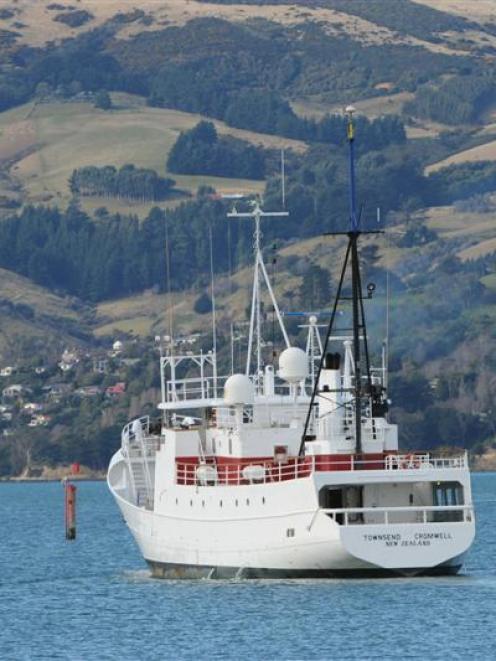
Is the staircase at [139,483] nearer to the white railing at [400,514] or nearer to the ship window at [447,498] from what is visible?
the white railing at [400,514]

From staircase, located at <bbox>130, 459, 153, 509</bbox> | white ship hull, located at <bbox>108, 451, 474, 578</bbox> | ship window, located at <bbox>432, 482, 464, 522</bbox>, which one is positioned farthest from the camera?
staircase, located at <bbox>130, 459, 153, 509</bbox>

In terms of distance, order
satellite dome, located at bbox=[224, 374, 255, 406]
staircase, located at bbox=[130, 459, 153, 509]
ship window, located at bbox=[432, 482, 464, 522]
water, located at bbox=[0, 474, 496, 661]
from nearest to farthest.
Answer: water, located at bbox=[0, 474, 496, 661] < ship window, located at bbox=[432, 482, 464, 522] < satellite dome, located at bbox=[224, 374, 255, 406] < staircase, located at bbox=[130, 459, 153, 509]

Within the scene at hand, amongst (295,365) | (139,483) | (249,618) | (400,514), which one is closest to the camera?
(249,618)

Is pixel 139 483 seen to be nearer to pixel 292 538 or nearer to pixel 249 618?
pixel 292 538

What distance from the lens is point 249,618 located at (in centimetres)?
6388

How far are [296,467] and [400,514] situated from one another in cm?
320

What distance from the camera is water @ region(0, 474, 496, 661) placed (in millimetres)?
59594

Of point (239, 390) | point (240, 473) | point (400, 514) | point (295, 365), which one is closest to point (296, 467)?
point (240, 473)

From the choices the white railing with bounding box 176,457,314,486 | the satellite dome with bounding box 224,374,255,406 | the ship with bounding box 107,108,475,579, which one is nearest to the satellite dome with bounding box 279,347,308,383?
the ship with bounding box 107,108,475,579

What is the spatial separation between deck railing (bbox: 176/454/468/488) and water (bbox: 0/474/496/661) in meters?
2.99

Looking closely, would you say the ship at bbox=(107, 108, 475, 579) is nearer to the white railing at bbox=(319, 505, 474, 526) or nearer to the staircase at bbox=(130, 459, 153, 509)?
the white railing at bbox=(319, 505, 474, 526)

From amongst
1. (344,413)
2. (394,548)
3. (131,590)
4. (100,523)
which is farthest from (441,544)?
(100,523)

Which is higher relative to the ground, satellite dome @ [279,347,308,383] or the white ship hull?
satellite dome @ [279,347,308,383]

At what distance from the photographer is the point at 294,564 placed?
2709 inches
